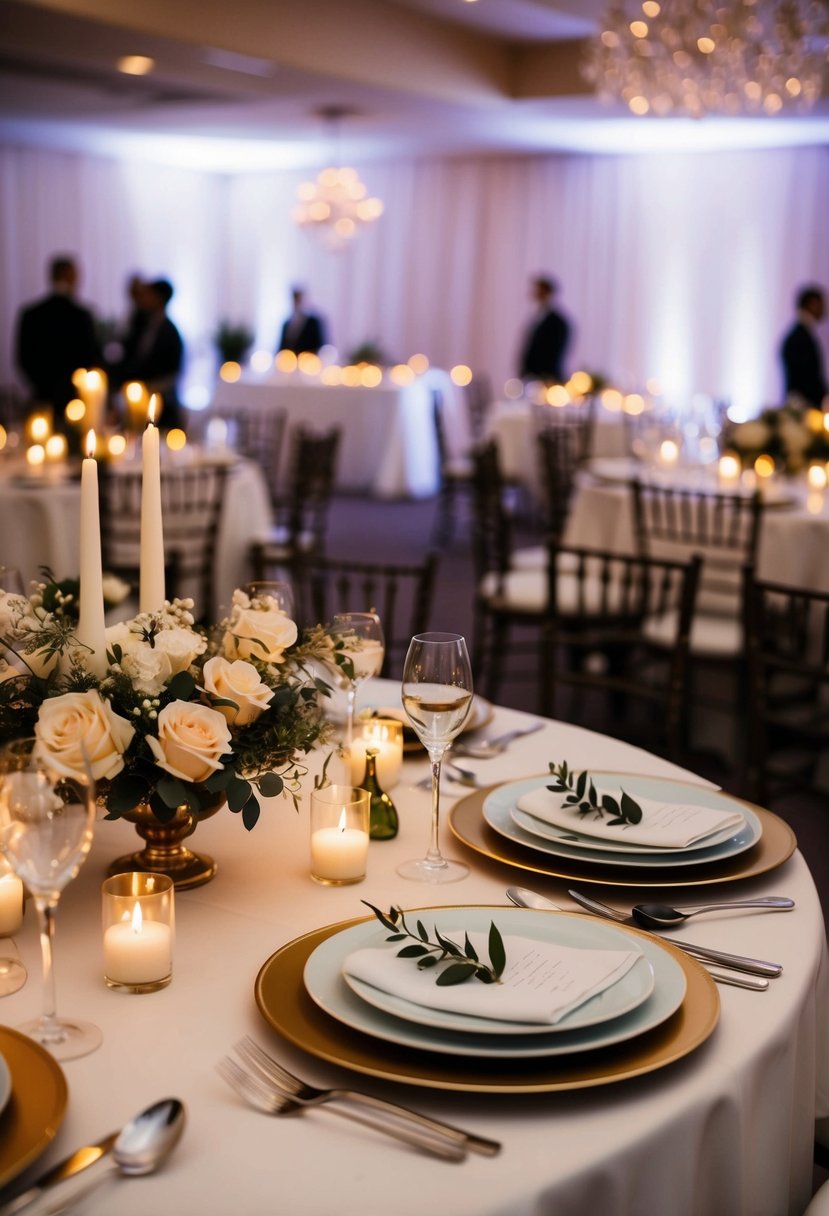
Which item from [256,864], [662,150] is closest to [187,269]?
[662,150]

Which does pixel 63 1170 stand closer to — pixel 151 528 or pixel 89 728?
pixel 89 728

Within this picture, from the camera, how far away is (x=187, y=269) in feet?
52.4

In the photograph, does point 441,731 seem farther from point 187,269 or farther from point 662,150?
point 187,269

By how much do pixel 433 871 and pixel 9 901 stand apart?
45 cm

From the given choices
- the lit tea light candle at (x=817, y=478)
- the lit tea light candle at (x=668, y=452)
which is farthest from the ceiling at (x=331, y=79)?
the lit tea light candle at (x=817, y=478)

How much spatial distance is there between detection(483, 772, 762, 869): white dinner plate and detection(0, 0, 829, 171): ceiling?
6.90 m

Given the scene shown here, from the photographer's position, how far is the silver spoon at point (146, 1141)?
35.1 inches

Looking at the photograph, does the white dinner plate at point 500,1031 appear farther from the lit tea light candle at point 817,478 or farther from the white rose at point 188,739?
the lit tea light candle at point 817,478

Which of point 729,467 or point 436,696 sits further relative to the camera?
point 729,467

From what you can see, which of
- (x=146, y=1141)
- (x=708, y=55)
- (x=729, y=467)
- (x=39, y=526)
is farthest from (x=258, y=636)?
(x=708, y=55)

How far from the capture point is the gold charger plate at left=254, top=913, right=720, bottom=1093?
3.24 feet

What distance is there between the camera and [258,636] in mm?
1354

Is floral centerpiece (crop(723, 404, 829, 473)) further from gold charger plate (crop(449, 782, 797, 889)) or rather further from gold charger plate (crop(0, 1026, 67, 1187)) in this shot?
gold charger plate (crop(0, 1026, 67, 1187))

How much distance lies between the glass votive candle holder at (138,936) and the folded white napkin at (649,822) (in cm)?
50
